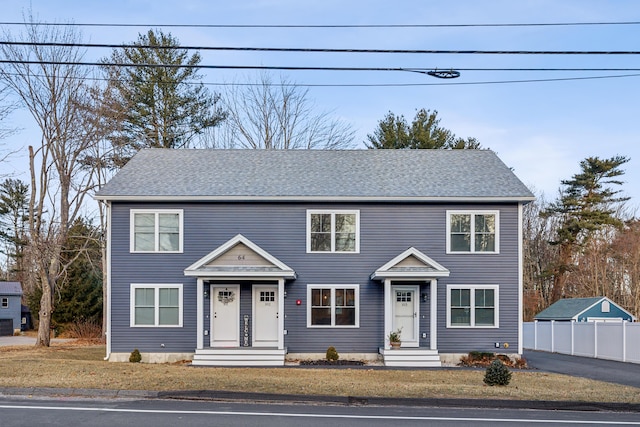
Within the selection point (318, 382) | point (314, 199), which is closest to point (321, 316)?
point (314, 199)

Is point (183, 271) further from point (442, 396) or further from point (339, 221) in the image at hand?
point (442, 396)

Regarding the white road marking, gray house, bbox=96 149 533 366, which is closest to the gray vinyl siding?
gray house, bbox=96 149 533 366

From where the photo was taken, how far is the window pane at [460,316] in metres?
23.1

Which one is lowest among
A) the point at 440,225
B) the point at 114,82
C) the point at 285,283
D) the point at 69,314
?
the point at 69,314

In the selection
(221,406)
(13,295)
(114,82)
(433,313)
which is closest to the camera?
(221,406)

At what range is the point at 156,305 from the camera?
23.0 meters

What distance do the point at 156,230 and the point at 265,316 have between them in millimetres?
4737

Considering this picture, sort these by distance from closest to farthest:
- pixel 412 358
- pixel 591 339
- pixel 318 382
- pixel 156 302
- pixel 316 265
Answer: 1. pixel 318 382
2. pixel 412 358
3. pixel 156 302
4. pixel 316 265
5. pixel 591 339

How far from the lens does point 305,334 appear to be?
23125 mm

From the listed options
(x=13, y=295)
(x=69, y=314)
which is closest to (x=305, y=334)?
(x=69, y=314)

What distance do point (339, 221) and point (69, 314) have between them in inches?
1093

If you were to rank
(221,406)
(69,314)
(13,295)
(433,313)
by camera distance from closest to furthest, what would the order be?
1. (221,406)
2. (433,313)
3. (69,314)
4. (13,295)

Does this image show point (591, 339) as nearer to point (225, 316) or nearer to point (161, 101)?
point (225, 316)

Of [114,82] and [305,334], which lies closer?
[305,334]
